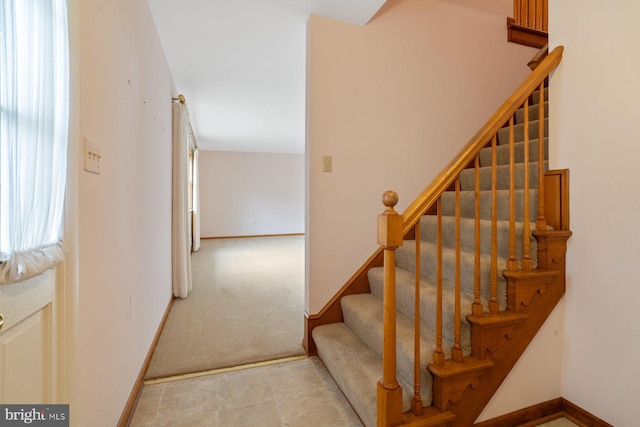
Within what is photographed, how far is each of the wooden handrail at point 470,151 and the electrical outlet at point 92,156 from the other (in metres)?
1.16

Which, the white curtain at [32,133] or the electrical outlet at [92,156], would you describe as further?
the electrical outlet at [92,156]

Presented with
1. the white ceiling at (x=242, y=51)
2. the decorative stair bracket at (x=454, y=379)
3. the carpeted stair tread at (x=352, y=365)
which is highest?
the white ceiling at (x=242, y=51)

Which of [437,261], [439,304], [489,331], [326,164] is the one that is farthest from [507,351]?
[326,164]

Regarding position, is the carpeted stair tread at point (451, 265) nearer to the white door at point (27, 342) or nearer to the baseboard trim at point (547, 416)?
the baseboard trim at point (547, 416)

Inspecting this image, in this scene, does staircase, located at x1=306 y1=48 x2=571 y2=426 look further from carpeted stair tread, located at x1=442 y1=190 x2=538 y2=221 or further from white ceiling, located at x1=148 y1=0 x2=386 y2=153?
white ceiling, located at x1=148 y1=0 x2=386 y2=153

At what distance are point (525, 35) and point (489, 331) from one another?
110 inches

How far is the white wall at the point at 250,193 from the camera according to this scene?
7492mm

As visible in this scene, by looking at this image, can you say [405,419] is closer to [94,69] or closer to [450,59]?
[94,69]

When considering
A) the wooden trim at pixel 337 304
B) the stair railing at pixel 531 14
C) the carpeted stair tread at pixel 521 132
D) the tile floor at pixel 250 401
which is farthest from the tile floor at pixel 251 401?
the stair railing at pixel 531 14

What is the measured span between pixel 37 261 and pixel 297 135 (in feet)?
18.1

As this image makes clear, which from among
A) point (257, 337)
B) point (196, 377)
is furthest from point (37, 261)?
point (257, 337)

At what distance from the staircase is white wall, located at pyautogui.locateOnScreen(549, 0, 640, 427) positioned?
87mm

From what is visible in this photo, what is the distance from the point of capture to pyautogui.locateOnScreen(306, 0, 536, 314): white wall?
1.96m

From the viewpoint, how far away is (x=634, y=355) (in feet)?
4.01
